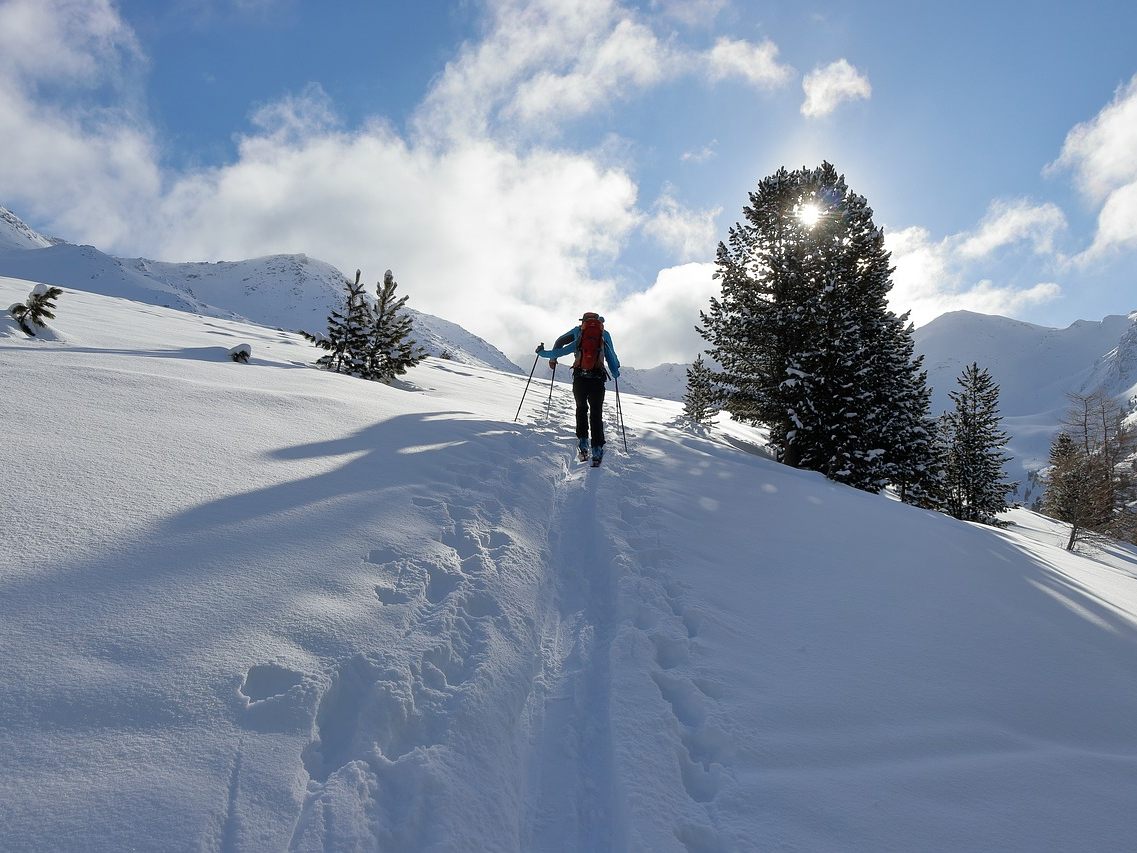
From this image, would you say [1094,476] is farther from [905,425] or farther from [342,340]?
[342,340]

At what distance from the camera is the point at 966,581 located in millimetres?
4812

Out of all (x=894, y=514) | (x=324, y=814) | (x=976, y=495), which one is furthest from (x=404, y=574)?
(x=976, y=495)

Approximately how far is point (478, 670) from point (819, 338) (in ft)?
43.3

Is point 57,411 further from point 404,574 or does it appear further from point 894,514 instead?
point 894,514

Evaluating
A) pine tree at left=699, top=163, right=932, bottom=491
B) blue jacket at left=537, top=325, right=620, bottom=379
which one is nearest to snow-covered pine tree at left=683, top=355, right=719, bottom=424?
pine tree at left=699, top=163, right=932, bottom=491

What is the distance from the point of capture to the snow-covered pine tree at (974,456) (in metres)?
22.7

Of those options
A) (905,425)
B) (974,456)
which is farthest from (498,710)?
(974,456)

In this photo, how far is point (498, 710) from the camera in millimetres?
2672

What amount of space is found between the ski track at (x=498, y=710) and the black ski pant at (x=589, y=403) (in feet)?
11.7

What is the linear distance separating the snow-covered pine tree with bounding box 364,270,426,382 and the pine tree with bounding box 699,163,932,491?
361 inches

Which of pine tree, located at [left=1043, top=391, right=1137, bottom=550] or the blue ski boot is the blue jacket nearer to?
the blue ski boot

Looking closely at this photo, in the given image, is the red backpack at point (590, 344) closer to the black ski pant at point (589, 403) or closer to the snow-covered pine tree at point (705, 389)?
the black ski pant at point (589, 403)

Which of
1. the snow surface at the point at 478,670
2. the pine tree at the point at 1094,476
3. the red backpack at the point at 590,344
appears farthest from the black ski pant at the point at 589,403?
the pine tree at the point at 1094,476

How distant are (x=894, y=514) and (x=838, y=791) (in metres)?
5.63
